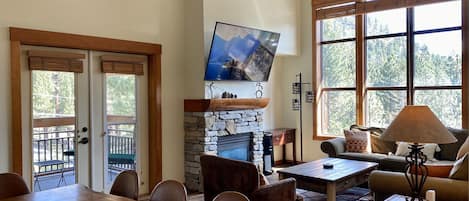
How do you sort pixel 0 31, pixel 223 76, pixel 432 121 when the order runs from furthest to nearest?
1. pixel 223 76
2. pixel 0 31
3. pixel 432 121

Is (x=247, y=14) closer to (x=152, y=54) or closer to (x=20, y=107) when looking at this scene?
(x=152, y=54)

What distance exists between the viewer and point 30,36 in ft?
14.2

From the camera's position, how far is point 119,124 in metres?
5.42

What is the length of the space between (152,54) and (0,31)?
199 centimetres

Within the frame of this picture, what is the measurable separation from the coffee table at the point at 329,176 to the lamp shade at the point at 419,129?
1650 mm

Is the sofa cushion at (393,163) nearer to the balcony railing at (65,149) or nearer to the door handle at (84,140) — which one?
the balcony railing at (65,149)

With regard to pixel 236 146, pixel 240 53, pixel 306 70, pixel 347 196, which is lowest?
pixel 347 196

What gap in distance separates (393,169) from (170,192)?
3904mm

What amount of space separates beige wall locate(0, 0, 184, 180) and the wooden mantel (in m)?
0.24

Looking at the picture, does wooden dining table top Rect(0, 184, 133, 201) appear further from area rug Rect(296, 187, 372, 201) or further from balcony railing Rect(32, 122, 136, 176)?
area rug Rect(296, 187, 372, 201)

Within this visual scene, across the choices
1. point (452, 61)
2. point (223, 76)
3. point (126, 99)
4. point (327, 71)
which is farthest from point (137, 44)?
point (452, 61)

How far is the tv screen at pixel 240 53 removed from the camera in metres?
5.70

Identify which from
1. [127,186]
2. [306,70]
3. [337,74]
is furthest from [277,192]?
[306,70]

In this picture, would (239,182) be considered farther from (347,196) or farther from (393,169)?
(393,169)
